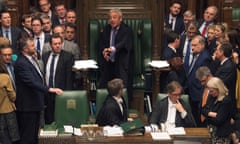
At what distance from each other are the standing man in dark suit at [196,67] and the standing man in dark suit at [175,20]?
1290 mm

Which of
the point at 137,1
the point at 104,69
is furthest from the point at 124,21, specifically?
the point at 104,69

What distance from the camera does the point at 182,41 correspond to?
852 cm

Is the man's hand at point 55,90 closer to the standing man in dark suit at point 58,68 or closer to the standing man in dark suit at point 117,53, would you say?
the standing man in dark suit at point 58,68

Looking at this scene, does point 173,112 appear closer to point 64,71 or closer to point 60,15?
point 64,71

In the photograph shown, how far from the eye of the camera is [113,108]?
21.5 feet

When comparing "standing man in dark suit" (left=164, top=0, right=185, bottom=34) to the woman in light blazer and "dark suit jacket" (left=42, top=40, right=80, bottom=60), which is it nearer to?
"dark suit jacket" (left=42, top=40, right=80, bottom=60)

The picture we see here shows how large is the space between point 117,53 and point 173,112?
206 cm

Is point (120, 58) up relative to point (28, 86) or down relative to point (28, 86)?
up

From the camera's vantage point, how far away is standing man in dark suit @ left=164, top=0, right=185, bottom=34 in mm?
9305

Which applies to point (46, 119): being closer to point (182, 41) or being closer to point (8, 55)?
point (8, 55)

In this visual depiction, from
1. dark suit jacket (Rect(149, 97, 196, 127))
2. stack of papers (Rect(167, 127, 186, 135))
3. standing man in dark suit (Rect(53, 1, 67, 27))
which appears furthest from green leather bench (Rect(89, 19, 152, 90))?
stack of papers (Rect(167, 127, 186, 135))

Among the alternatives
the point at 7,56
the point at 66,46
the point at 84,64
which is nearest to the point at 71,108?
the point at 7,56

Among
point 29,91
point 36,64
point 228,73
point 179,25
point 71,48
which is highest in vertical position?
point 179,25

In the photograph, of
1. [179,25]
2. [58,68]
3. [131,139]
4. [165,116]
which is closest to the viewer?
[131,139]
